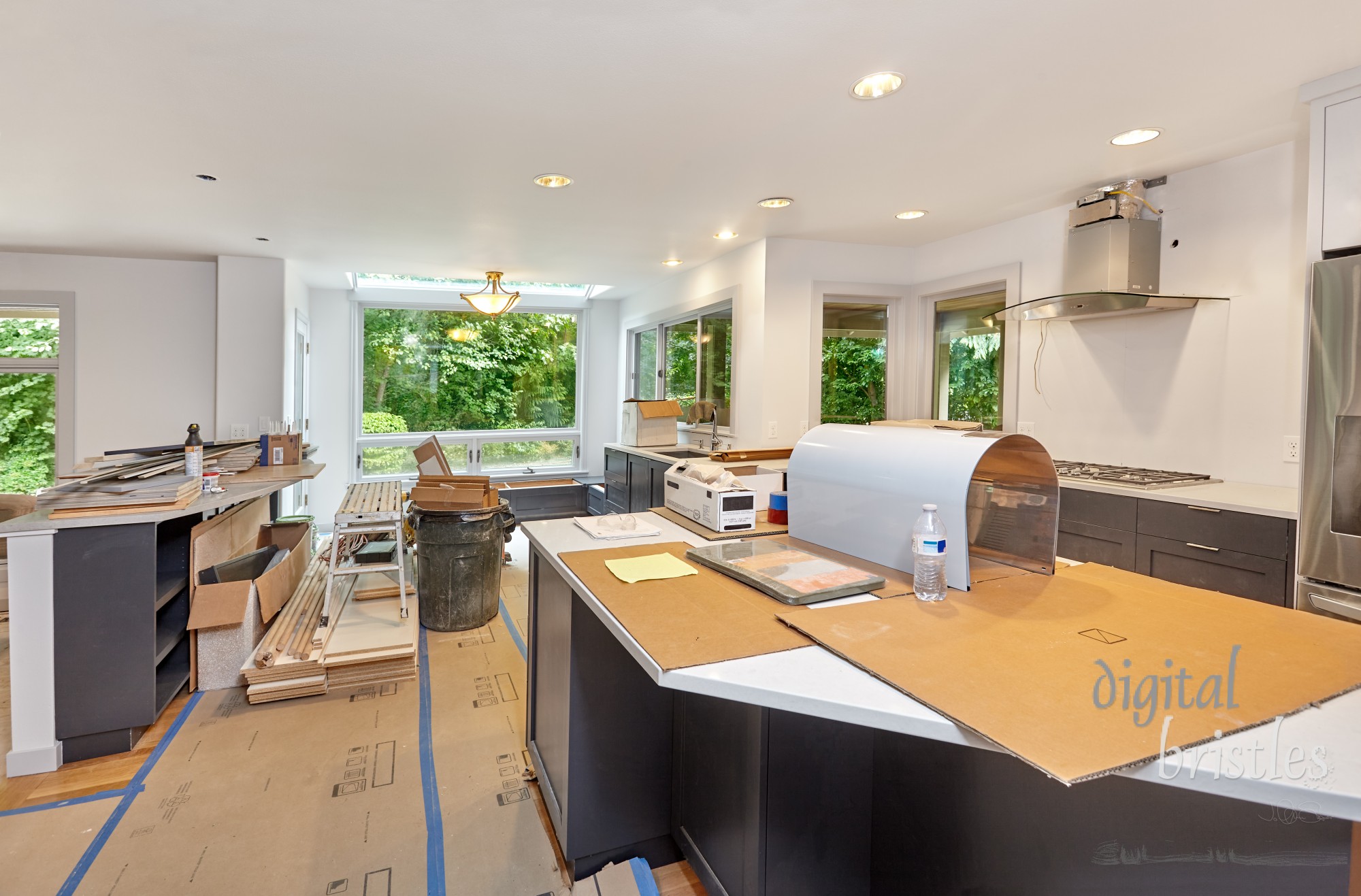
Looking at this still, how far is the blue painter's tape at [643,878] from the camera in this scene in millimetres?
1278

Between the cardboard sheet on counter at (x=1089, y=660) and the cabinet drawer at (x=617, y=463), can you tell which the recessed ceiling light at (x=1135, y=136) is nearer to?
the cardboard sheet on counter at (x=1089, y=660)

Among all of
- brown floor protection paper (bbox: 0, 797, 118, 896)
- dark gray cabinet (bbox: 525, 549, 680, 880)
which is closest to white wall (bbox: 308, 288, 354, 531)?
brown floor protection paper (bbox: 0, 797, 118, 896)

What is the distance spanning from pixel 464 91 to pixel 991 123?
204cm

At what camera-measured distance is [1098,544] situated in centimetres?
301

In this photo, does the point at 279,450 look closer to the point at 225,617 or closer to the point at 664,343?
the point at 225,617

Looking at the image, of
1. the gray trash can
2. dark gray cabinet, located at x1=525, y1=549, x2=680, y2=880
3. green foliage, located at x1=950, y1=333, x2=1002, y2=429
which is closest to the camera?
dark gray cabinet, located at x1=525, y1=549, x2=680, y2=880

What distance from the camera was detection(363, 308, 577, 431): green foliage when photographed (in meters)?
7.00

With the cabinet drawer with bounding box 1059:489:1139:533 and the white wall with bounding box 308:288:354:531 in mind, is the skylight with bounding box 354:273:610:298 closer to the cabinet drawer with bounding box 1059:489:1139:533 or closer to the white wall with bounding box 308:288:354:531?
the white wall with bounding box 308:288:354:531

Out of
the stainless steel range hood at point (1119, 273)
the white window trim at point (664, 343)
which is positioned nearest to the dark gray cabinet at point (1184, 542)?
the stainless steel range hood at point (1119, 273)

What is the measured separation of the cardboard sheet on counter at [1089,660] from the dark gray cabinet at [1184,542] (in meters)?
1.26

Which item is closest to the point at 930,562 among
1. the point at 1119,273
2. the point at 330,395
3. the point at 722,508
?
the point at 722,508

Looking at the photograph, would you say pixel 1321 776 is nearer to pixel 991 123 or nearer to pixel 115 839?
pixel 991 123

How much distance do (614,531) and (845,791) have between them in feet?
3.36

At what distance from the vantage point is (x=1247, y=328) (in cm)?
298
